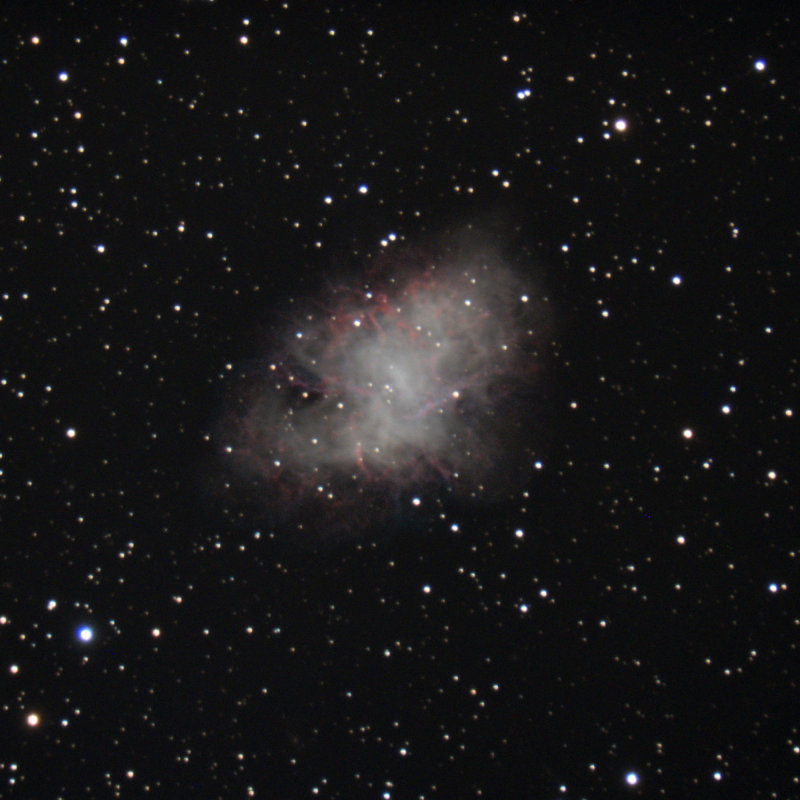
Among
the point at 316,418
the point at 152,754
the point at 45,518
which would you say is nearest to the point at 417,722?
the point at 152,754

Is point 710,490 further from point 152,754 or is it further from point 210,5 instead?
point 210,5

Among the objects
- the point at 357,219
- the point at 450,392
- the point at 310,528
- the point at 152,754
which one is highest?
the point at 357,219

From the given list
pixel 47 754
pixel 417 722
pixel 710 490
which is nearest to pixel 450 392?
pixel 710 490

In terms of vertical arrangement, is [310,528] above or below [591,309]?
below

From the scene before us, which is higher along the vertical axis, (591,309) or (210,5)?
(210,5)

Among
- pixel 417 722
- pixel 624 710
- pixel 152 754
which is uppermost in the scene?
pixel 152 754

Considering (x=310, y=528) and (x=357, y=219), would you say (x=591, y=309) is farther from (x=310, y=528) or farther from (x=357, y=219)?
(x=310, y=528)
